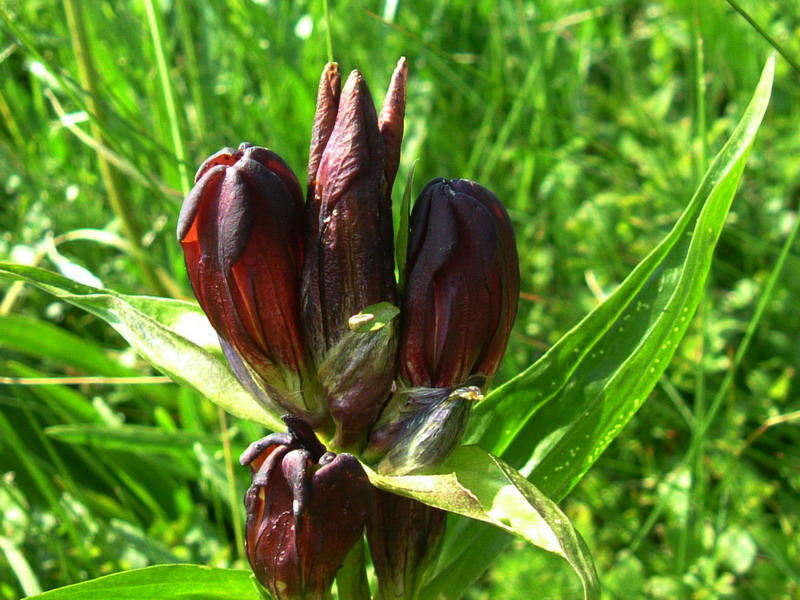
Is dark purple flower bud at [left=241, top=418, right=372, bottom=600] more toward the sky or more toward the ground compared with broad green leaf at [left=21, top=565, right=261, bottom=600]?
more toward the sky

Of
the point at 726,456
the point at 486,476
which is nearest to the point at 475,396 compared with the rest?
the point at 486,476

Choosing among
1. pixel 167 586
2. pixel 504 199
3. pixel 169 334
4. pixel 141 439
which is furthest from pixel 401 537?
pixel 504 199

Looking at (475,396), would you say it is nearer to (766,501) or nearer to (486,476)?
(486,476)

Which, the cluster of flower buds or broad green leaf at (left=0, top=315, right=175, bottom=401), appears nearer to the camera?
the cluster of flower buds

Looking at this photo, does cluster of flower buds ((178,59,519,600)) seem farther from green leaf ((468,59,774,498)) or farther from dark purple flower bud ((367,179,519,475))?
green leaf ((468,59,774,498))

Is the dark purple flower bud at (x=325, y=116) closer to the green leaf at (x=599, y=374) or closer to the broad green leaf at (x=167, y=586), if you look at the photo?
the green leaf at (x=599, y=374)

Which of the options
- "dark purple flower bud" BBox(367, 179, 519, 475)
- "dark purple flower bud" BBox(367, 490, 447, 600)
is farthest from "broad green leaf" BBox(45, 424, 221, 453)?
"dark purple flower bud" BBox(367, 179, 519, 475)
